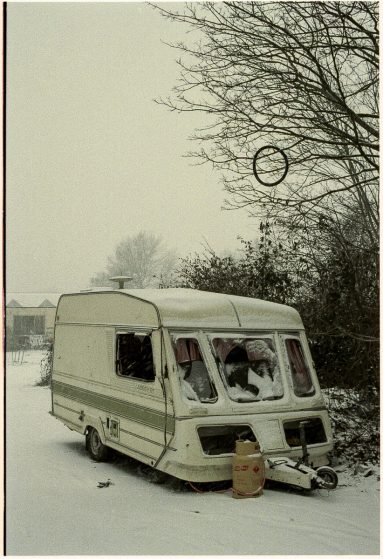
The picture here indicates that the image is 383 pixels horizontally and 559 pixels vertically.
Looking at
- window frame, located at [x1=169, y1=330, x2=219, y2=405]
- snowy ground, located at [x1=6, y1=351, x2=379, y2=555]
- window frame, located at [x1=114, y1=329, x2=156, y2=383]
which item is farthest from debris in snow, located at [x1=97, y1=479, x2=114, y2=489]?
window frame, located at [x1=169, y1=330, x2=219, y2=405]

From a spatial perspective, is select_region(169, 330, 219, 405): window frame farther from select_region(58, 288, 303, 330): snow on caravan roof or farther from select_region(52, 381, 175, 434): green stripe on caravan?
select_region(52, 381, 175, 434): green stripe on caravan

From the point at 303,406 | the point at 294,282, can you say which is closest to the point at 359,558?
the point at 303,406

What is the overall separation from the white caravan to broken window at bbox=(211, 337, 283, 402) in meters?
0.01

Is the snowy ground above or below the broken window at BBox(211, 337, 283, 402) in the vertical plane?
below

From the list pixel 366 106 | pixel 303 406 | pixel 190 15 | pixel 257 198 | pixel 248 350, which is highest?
pixel 190 15

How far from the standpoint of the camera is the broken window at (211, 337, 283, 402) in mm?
7488

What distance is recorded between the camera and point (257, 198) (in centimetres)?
911

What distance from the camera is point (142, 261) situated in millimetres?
16125

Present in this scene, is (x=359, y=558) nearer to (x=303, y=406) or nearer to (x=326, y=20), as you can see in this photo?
(x=303, y=406)

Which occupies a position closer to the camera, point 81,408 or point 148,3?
point 148,3

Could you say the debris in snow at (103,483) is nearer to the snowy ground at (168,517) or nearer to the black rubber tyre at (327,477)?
the snowy ground at (168,517)

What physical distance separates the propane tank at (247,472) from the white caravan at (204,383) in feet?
0.87

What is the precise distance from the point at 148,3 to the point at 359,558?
5940 millimetres

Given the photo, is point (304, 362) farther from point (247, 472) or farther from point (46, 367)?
point (46, 367)
